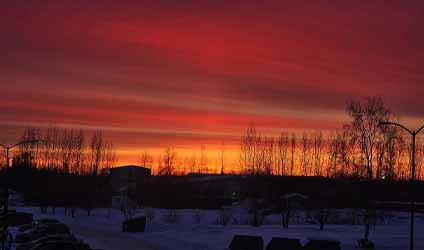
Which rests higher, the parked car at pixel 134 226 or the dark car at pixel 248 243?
the dark car at pixel 248 243

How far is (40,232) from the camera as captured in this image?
46969 mm

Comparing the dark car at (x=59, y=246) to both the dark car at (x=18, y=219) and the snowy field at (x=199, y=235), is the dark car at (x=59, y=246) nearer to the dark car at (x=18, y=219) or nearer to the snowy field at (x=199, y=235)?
the snowy field at (x=199, y=235)

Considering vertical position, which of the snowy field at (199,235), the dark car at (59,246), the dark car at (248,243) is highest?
the dark car at (59,246)

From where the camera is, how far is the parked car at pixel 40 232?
46287mm

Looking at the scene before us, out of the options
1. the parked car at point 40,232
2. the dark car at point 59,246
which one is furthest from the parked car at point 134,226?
the dark car at point 59,246

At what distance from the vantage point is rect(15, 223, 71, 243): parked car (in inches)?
1822

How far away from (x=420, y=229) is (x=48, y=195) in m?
61.0

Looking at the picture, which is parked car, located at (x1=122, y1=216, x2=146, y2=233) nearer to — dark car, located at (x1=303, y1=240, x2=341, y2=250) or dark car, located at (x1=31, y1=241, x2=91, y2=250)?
dark car, located at (x1=303, y1=240, x2=341, y2=250)

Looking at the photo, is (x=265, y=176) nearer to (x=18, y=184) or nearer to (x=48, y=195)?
(x=48, y=195)

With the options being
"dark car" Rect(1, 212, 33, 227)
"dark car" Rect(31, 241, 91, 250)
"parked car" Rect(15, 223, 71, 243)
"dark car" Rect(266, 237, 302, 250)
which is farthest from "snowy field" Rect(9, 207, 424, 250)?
"dark car" Rect(31, 241, 91, 250)

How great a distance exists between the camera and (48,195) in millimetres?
101312

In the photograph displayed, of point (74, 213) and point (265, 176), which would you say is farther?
point (265, 176)

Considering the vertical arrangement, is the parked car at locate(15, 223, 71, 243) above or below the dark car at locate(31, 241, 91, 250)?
below

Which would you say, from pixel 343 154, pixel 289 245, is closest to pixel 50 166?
pixel 343 154
